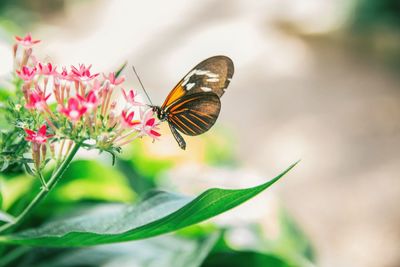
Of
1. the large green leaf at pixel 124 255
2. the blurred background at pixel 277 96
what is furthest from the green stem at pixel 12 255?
the blurred background at pixel 277 96

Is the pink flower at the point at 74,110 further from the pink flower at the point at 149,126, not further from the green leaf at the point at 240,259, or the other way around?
the green leaf at the point at 240,259

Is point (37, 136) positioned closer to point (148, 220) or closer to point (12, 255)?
point (148, 220)

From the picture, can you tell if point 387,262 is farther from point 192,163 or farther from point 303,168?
point 192,163

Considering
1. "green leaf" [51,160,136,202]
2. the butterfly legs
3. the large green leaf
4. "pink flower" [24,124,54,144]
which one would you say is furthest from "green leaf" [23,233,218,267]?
"pink flower" [24,124,54,144]

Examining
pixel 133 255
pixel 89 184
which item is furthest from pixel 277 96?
pixel 133 255

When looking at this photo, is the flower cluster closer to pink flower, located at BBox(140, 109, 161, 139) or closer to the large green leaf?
pink flower, located at BBox(140, 109, 161, 139)

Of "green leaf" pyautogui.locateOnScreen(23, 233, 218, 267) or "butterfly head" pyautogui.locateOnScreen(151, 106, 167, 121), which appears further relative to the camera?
"green leaf" pyautogui.locateOnScreen(23, 233, 218, 267)

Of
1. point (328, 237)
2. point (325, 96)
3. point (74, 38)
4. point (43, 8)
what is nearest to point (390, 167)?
point (328, 237)
